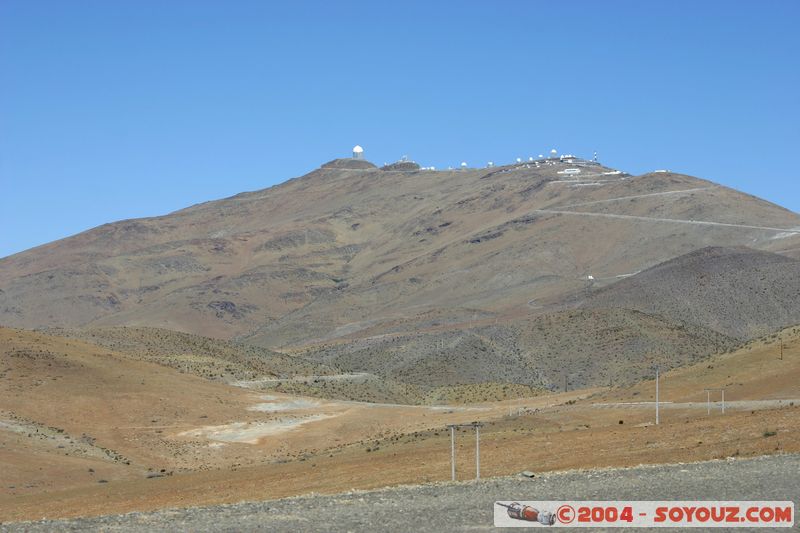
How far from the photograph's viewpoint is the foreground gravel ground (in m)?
19.5

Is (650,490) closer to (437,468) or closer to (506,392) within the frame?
(437,468)

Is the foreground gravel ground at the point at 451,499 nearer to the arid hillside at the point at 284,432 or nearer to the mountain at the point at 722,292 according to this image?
the arid hillside at the point at 284,432

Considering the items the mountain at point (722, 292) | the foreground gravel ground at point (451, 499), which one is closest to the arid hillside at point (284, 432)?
the foreground gravel ground at point (451, 499)

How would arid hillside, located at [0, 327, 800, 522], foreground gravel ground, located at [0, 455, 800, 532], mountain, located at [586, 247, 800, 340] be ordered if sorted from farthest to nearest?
mountain, located at [586, 247, 800, 340], arid hillside, located at [0, 327, 800, 522], foreground gravel ground, located at [0, 455, 800, 532]

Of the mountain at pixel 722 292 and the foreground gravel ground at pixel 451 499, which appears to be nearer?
the foreground gravel ground at pixel 451 499

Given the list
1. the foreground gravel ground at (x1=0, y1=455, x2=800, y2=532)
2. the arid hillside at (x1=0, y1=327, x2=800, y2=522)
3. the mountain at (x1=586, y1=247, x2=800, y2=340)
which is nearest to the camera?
the foreground gravel ground at (x1=0, y1=455, x2=800, y2=532)

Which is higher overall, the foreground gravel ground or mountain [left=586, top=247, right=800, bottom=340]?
mountain [left=586, top=247, right=800, bottom=340]

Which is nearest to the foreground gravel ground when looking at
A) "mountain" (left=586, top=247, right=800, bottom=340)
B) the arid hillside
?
the arid hillside

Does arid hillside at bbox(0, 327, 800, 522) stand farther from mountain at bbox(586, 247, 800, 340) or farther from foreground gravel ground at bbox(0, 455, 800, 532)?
mountain at bbox(586, 247, 800, 340)

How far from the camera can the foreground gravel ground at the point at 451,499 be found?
768 inches

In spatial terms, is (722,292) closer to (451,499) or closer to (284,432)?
(284,432)

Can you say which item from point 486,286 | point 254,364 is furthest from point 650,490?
point 486,286

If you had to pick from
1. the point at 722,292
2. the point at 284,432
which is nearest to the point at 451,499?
the point at 284,432

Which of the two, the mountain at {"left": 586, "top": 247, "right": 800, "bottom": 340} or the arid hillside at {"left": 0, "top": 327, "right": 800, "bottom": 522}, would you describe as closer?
the arid hillside at {"left": 0, "top": 327, "right": 800, "bottom": 522}
